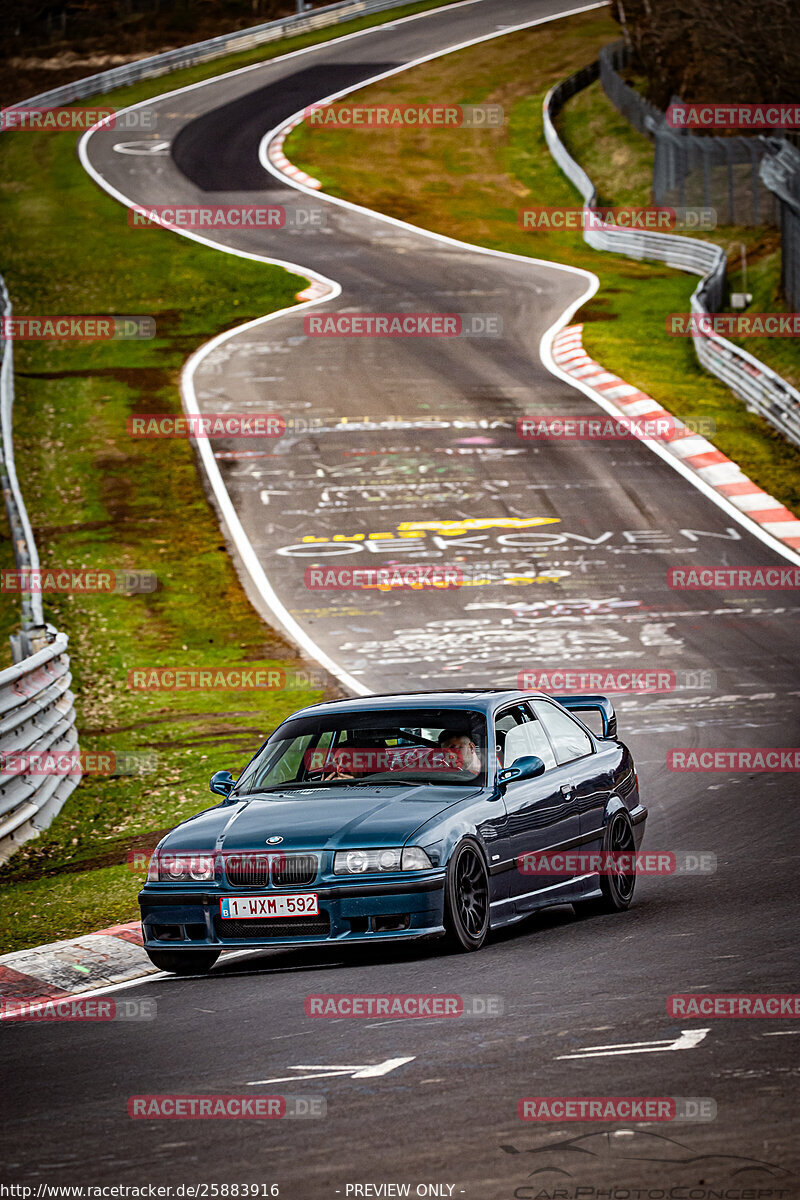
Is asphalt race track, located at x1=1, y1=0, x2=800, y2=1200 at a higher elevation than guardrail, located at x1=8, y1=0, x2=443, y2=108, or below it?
below

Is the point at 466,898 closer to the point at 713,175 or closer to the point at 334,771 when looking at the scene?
the point at 334,771

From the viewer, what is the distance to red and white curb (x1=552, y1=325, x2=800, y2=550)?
25000 millimetres

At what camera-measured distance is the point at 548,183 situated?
5425cm

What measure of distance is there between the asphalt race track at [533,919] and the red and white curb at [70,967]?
0.46 meters

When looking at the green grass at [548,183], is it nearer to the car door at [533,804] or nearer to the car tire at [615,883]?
the car tire at [615,883]

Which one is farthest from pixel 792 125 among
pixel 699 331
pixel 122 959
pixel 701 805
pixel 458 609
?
pixel 122 959

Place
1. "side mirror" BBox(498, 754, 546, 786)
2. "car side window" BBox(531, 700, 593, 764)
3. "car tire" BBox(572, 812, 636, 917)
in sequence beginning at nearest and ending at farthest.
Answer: "side mirror" BBox(498, 754, 546, 786) → "car tire" BBox(572, 812, 636, 917) → "car side window" BBox(531, 700, 593, 764)

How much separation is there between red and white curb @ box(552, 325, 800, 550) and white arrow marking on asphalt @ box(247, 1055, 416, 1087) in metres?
17.8

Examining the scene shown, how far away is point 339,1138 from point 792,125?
44.4 m

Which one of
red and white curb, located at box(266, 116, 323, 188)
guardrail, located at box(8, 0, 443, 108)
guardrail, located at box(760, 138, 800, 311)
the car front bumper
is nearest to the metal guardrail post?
the car front bumper

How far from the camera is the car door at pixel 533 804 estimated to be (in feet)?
30.9

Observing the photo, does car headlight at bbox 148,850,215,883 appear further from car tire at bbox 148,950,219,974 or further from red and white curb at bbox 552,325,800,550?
red and white curb at bbox 552,325,800,550

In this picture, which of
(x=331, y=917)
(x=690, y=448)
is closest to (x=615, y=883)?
(x=331, y=917)

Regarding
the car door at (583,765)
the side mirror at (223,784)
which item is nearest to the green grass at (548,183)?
the car door at (583,765)
